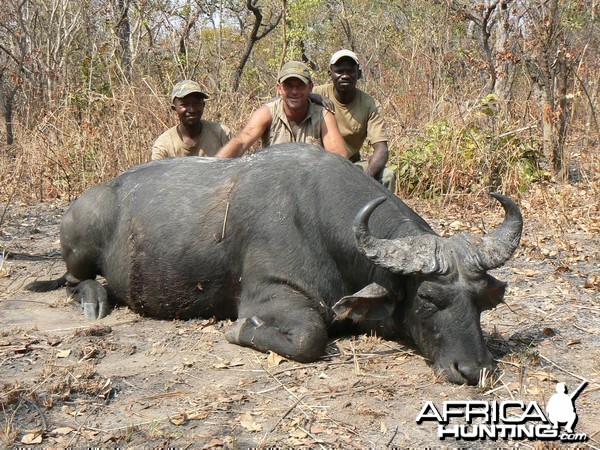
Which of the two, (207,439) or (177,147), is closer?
(207,439)

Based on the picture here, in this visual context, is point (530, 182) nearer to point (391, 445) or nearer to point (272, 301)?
point (272, 301)

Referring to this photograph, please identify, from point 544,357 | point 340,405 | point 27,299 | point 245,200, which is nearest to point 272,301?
point 245,200

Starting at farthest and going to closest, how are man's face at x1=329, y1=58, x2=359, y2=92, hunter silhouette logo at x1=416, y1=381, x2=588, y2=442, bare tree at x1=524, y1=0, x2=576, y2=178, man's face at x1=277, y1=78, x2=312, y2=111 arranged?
1. bare tree at x1=524, y1=0, x2=576, y2=178
2. man's face at x1=329, y1=58, x2=359, y2=92
3. man's face at x1=277, y1=78, x2=312, y2=111
4. hunter silhouette logo at x1=416, y1=381, x2=588, y2=442

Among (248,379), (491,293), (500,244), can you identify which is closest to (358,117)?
(500,244)

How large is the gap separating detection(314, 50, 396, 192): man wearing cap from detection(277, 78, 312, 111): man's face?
101 centimetres

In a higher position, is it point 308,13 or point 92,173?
point 308,13

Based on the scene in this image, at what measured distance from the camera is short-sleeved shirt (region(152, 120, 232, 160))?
751cm

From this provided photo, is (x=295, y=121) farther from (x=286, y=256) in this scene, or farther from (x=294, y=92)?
(x=286, y=256)

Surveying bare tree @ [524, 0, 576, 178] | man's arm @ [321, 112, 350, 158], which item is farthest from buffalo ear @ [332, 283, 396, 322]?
bare tree @ [524, 0, 576, 178]

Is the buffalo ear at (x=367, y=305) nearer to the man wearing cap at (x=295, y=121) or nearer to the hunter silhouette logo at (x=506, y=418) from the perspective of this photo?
the hunter silhouette logo at (x=506, y=418)

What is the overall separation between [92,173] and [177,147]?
112 inches

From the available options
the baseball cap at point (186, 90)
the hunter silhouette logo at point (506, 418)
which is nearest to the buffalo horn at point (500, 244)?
the hunter silhouette logo at point (506, 418)

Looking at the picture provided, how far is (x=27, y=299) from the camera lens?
234 inches

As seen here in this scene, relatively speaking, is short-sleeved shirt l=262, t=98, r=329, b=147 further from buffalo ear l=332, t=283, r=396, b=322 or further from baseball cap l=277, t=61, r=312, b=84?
buffalo ear l=332, t=283, r=396, b=322
